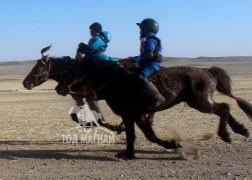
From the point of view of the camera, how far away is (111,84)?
9016mm

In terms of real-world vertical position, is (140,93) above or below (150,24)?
below

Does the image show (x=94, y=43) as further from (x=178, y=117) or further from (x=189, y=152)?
(x=178, y=117)

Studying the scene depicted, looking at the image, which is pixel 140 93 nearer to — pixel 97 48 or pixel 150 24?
pixel 150 24

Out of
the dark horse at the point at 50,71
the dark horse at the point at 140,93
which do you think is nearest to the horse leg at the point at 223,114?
the dark horse at the point at 140,93

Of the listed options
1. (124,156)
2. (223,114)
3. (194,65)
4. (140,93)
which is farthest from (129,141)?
(194,65)

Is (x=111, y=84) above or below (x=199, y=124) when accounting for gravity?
above

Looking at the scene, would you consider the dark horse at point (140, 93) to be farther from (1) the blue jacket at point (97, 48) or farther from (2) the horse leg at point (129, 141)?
(1) the blue jacket at point (97, 48)

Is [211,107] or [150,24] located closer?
[150,24]

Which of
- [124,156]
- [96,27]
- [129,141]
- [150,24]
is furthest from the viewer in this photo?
[96,27]

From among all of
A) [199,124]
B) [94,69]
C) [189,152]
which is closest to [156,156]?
[189,152]

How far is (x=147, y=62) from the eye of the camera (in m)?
9.01

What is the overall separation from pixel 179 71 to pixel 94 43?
1.92 m

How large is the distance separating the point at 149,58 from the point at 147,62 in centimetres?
21

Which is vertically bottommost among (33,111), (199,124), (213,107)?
(33,111)
